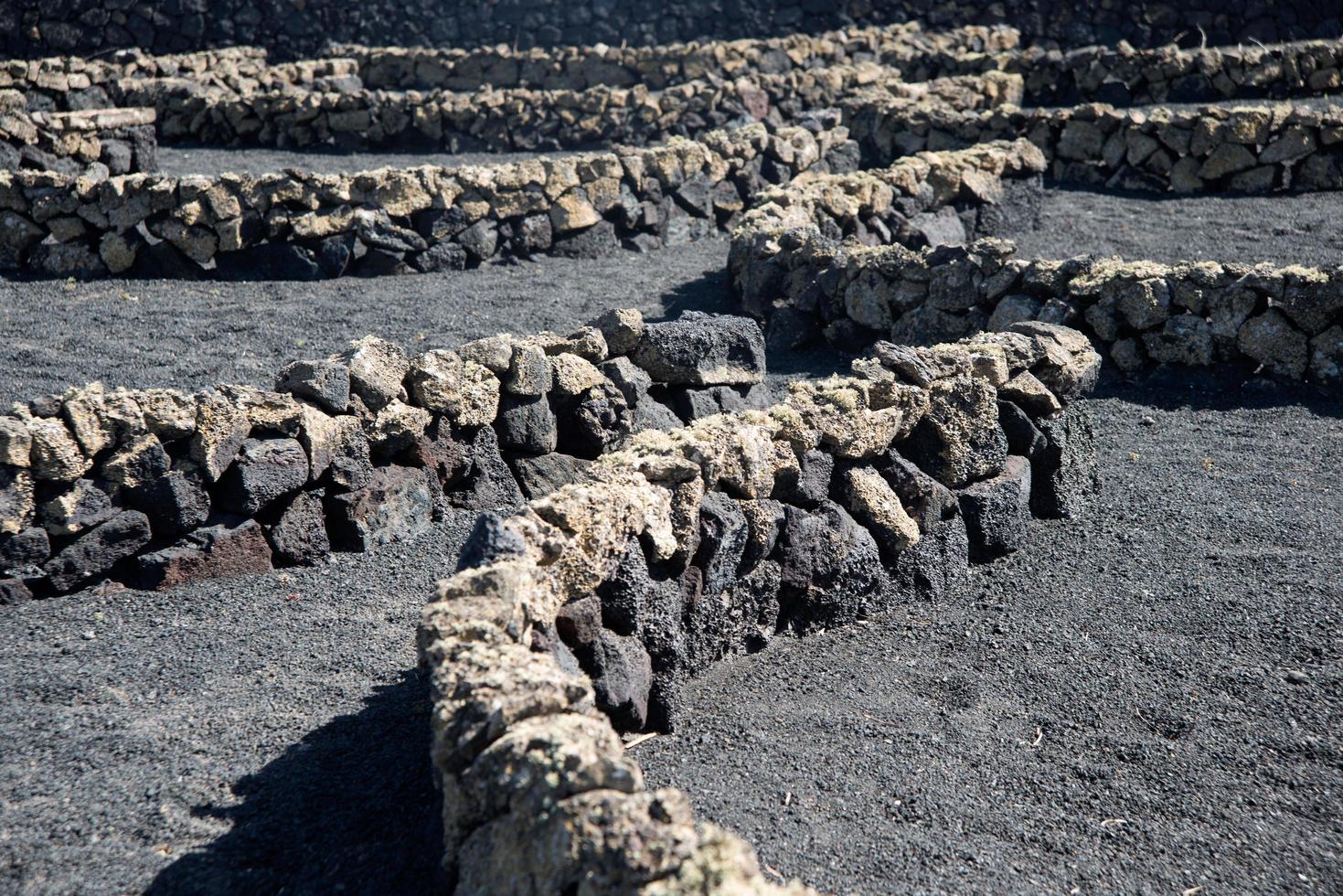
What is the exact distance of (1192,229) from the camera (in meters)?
13.2

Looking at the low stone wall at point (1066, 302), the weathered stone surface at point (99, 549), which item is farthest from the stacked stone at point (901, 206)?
the weathered stone surface at point (99, 549)

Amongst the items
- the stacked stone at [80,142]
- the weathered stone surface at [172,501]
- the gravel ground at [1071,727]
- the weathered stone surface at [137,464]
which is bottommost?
the gravel ground at [1071,727]

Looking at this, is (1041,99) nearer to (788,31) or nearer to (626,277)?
(788,31)

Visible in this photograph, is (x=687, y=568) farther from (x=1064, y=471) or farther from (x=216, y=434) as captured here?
(x=1064, y=471)

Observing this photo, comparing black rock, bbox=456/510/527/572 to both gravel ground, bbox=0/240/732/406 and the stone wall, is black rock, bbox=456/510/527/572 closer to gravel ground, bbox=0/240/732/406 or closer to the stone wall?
gravel ground, bbox=0/240/732/406

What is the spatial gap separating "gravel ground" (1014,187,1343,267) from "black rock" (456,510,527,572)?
940cm

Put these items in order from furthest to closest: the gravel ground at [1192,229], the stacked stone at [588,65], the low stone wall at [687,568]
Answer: the stacked stone at [588,65]
the gravel ground at [1192,229]
the low stone wall at [687,568]

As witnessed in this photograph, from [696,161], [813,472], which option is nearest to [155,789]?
[813,472]

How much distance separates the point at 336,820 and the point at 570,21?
26125mm

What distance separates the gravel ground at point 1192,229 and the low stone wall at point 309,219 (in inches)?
184

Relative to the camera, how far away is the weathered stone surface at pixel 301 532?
6277 mm

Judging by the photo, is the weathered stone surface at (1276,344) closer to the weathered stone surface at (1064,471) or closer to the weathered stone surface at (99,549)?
the weathered stone surface at (1064,471)

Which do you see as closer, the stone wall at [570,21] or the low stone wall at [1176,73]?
the low stone wall at [1176,73]

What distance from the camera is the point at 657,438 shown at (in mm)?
5367
